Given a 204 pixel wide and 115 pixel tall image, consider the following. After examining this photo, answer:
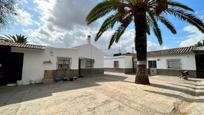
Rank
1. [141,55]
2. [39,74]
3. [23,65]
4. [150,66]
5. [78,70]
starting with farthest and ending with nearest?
[150,66]
[78,70]
[39,74]
[23,65]
[141,55]

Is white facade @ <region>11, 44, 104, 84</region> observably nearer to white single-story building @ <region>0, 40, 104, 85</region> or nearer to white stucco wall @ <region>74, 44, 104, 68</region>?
white single-story building @ <region>0, 40, 104, 85</region>

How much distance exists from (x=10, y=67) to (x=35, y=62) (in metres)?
2.12

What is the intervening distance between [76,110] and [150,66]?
19938mm

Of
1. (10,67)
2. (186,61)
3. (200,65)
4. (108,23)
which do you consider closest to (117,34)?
(108,23)

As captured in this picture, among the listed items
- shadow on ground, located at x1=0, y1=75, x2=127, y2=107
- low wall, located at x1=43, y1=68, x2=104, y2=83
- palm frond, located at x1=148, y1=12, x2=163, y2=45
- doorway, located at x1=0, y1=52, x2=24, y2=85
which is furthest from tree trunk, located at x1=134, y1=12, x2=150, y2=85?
doorway, located at x1=0, y1=52, x2=24, y2=85

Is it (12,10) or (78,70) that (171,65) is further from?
(12,10)

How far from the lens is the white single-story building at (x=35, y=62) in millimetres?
12484

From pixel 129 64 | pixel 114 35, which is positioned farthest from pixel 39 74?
pixel 129 64

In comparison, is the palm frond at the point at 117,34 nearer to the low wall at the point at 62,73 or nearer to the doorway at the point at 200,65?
the low wall at the point at 62,73

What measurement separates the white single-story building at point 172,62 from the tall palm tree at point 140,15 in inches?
295

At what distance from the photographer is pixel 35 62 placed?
14.0m

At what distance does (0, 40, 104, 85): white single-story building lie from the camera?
41.0 ft

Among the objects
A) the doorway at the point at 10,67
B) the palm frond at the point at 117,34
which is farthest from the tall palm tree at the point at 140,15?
the doorway at the point at 10,67

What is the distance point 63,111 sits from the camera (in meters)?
5.61
